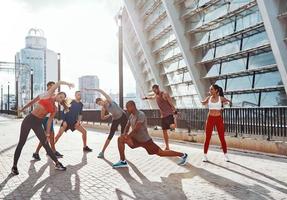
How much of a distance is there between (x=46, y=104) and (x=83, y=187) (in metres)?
2.20

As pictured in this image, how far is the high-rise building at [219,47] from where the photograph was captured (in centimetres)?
2235

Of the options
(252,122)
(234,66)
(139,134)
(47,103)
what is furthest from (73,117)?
(234,66)

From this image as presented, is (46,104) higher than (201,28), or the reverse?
(201,28)

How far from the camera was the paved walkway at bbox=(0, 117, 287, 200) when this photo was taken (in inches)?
223

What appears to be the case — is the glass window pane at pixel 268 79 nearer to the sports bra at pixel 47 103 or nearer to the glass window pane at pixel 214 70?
the glass window pane at pixel 214 70

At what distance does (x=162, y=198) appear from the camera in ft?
17.8

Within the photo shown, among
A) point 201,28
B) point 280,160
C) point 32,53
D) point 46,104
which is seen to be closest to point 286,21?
point 201,28

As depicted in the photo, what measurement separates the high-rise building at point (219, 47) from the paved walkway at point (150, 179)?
14.1m

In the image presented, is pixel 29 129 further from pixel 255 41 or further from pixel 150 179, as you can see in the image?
pixel 255 41

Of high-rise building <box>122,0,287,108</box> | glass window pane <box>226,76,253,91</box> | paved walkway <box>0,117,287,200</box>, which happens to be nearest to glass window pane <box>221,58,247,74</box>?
high-rise building <box>122,0,287,108</box>

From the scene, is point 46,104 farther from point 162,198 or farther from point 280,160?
point 280,160

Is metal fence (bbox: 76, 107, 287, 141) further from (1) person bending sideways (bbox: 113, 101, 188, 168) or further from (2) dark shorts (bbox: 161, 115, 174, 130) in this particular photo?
(1) person bending sideways (bbox: 113, 101, 188, 168)

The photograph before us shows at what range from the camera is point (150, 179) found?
6.81m

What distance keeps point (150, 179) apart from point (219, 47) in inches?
967
